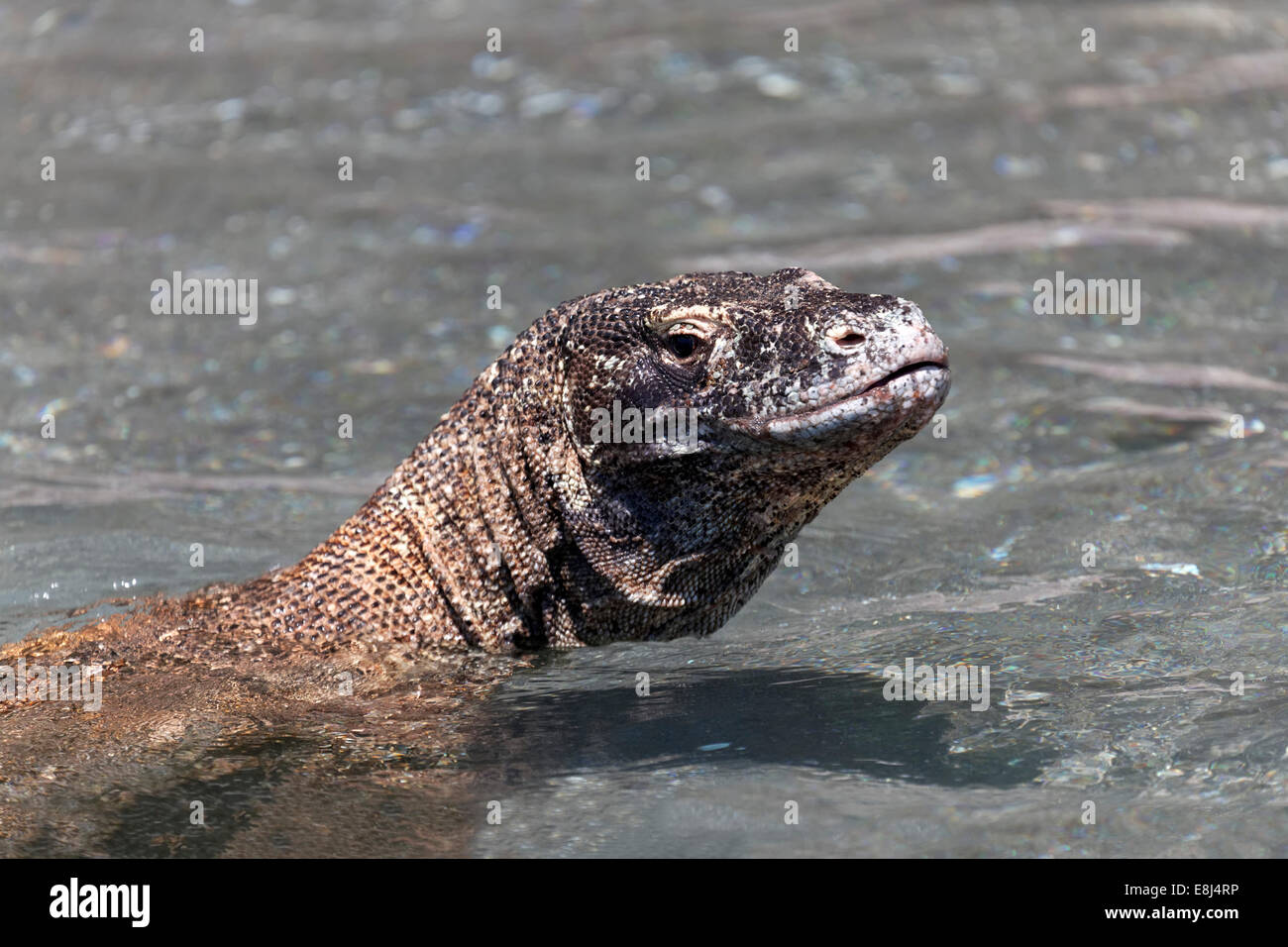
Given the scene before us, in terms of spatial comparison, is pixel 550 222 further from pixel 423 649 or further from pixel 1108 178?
pixel 423 649

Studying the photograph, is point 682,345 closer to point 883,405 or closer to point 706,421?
point 706,421

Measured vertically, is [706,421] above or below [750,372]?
below

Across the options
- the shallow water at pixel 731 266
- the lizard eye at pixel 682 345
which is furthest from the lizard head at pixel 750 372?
the shallow water at pixel 731 266

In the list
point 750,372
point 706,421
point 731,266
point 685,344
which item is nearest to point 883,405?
point 750,372

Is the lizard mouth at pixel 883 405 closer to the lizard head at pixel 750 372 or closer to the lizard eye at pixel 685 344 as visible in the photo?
the lizard head at pixel 750 372

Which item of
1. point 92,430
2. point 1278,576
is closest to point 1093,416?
point 1278,576

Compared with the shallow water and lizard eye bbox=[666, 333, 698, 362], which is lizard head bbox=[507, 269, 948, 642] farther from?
the shallow water

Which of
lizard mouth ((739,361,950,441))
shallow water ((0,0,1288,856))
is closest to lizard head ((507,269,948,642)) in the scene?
lizard mouth ((739,361,950,441))
